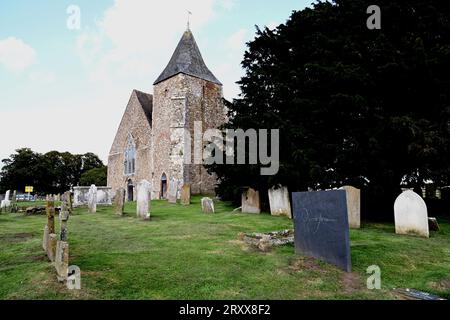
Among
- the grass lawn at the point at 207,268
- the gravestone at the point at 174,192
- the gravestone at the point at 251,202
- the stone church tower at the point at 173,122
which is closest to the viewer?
the grass lawn at the point at 207,268

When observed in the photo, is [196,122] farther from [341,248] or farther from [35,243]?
[341,248]

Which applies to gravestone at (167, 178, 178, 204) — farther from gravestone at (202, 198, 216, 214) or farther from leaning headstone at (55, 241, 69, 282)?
leaning headstone at (55, 241, 69, 282)

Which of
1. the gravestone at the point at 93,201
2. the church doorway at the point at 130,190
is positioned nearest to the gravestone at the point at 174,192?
the gravestone at the point at 93,201

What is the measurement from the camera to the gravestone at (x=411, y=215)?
817 centimetres

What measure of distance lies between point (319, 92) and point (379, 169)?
387cm

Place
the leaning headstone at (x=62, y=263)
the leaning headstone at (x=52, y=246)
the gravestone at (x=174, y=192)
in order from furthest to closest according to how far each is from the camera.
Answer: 1. the gravestone at (x=174, y=192)
2. the leaning headstone at (x=52, y=246)
3. the leaning headstone at (x=62, y=263)

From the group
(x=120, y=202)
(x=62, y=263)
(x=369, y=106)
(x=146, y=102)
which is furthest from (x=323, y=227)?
(x=146, y=102)

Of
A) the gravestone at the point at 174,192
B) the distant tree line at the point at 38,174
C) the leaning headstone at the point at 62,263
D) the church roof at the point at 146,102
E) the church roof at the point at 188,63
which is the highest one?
the church roof at the point at 188,63

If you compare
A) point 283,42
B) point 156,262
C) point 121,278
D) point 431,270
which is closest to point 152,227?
point 156,262

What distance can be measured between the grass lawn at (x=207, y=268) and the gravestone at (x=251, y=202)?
5284 mm

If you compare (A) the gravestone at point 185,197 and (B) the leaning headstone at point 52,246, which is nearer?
(B) the leaning headstone at point 52,246

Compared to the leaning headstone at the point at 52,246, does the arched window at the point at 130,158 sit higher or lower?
higher

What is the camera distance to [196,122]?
27.9 meters

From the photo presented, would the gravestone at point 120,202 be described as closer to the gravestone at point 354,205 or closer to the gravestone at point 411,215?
the gravestone at point 354,205
